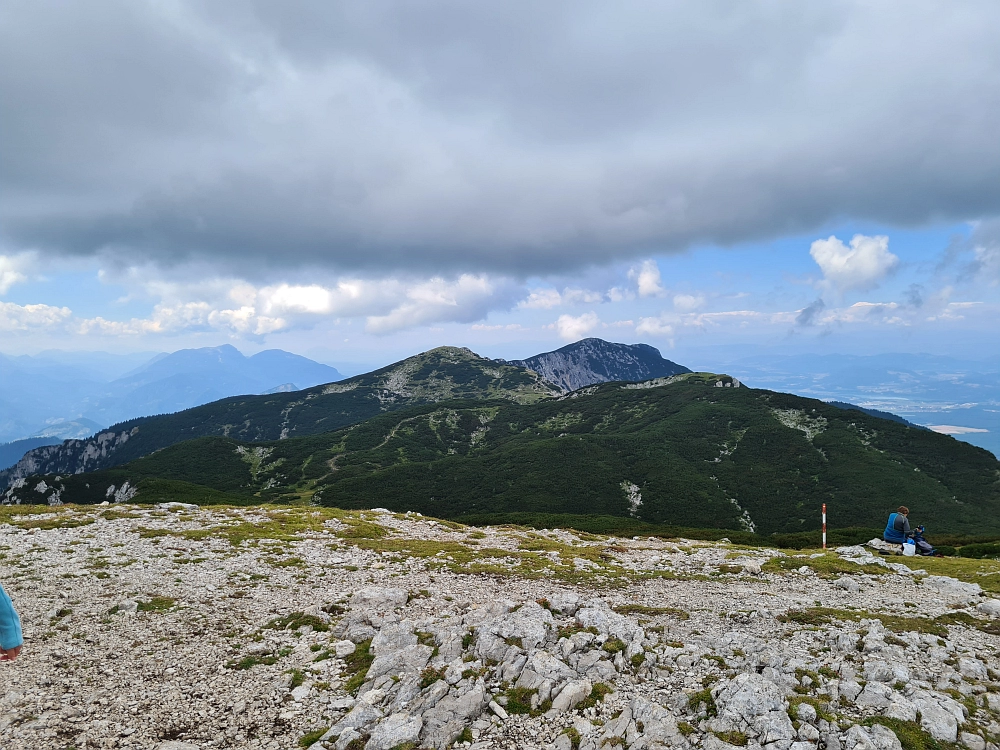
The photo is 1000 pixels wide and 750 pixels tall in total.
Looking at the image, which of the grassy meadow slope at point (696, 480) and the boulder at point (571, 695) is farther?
the grassy meadow slope at point (696, 480)

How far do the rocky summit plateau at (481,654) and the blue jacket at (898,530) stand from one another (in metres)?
6.90

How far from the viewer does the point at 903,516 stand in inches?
1425

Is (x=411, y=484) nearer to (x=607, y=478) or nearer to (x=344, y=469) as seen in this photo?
(x=344, y=469)

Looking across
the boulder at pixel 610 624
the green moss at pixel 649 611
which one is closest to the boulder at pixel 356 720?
the boulder at pixel 610 624

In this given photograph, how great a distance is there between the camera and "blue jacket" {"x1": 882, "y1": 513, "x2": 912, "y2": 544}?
36.2 m

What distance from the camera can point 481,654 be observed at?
16.2 metres

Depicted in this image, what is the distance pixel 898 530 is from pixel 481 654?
38.4 m

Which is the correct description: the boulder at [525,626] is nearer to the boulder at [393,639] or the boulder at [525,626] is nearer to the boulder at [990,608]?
the boulder at [393,639]

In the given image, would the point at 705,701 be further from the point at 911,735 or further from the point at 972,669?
the point at 972,669

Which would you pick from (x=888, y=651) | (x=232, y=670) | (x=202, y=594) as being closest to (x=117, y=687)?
(x=232, y=670)

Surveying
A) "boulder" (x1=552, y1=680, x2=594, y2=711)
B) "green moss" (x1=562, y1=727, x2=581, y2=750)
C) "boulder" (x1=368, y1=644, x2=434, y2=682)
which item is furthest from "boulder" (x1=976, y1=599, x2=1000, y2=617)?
→ "boulder" (x1=368, y1=644, x2=434, y2=682)

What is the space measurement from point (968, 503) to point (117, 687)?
184 metres

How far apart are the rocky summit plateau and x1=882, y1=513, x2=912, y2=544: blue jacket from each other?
22.6ft

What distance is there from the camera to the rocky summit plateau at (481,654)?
1233 centimetres
